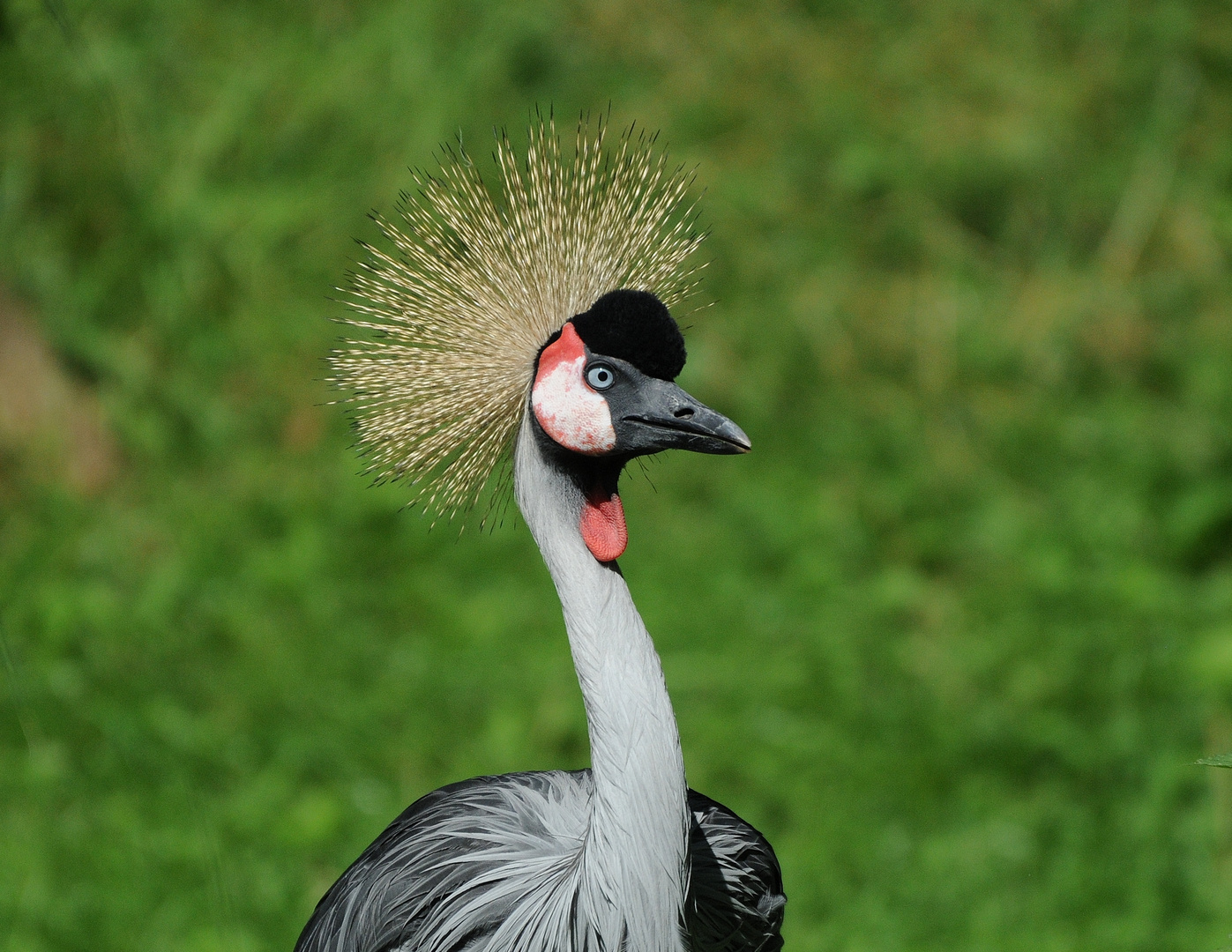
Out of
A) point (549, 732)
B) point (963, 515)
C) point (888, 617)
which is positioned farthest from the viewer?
point (963, 515)

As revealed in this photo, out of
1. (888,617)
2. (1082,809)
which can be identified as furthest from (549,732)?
(1082,809)

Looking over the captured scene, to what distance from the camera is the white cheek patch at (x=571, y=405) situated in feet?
4.17

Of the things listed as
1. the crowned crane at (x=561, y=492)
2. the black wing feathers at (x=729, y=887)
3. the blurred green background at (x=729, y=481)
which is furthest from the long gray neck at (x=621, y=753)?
the blurred green background at (x=729, y=481)

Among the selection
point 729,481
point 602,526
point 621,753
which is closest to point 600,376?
point 602,526

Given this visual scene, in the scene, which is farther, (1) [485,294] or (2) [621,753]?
(1) [485,294]

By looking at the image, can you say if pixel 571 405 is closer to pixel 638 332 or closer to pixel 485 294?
pixel 638 332

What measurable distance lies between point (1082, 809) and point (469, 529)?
1294 millimetres

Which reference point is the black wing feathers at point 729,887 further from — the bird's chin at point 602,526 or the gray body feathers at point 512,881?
the bird's chin at point 602,526

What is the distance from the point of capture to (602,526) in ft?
4.25

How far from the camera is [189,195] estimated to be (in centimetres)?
318

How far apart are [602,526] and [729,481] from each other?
1709 millimetres

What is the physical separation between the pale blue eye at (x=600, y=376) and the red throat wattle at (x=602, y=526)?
0.11 meters

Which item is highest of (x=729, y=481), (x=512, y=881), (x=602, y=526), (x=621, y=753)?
(x=729, y=481)

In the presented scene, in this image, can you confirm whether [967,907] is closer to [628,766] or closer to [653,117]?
[628,766]
